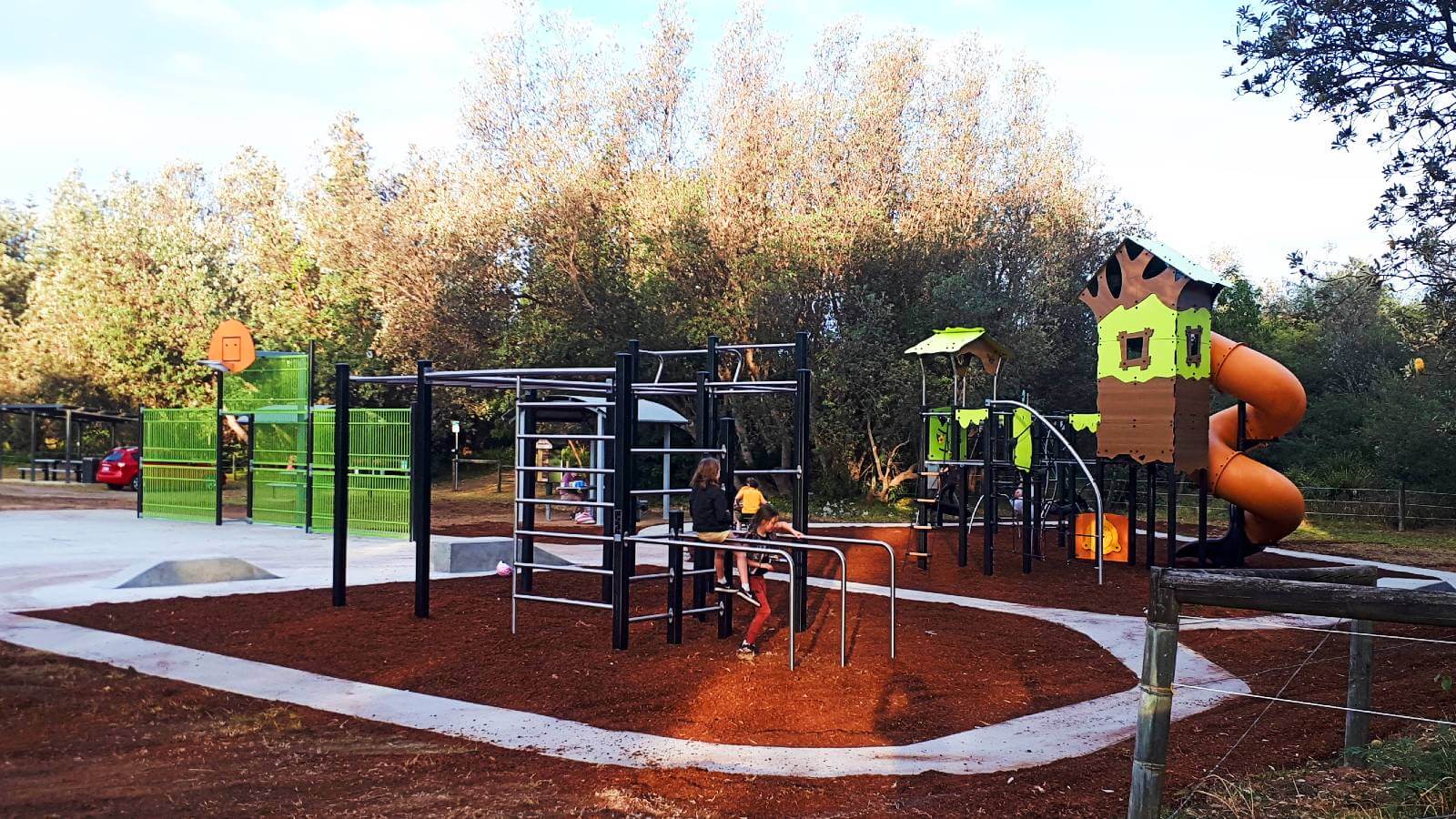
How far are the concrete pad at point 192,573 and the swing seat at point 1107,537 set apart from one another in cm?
1114

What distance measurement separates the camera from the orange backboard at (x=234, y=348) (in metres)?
22.6

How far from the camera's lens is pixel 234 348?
22891 mm

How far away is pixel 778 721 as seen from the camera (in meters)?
6.97

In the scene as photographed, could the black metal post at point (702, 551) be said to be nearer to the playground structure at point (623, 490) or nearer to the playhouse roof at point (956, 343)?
the playground structure at point (623, 490)

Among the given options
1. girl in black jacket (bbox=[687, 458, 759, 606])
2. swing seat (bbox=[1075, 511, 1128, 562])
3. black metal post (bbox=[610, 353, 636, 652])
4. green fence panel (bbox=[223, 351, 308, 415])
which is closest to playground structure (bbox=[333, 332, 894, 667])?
black metal post (bbox=[610, 353, 636, 652])

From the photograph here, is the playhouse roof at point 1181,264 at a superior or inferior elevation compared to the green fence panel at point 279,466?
superior

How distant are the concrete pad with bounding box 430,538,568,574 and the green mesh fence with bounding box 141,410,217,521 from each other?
40.9 feet

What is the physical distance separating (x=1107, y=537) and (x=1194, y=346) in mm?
3416

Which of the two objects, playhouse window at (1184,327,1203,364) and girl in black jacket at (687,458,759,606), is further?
playhouse window at (1184,327,1203,364)

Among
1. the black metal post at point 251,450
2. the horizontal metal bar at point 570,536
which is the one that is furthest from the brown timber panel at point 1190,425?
the black metal post at point 251,450

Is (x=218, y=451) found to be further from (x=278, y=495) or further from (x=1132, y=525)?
(x=1132, y=525)

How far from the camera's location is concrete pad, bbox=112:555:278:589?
12602 mm

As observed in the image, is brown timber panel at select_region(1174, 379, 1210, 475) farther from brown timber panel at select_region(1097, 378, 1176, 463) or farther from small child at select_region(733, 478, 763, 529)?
small child at select_region(733, 478, 763, 529)

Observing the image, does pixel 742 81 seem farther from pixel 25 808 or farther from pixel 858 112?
pixel 25 808
